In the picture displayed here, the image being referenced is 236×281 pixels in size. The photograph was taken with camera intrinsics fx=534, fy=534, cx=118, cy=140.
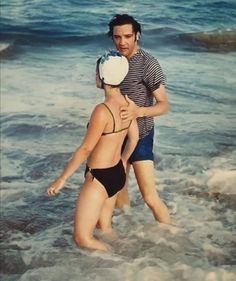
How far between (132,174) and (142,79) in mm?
2994

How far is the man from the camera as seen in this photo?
4578mm

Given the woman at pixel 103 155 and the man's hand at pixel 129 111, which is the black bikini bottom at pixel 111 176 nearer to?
the woman at pixel 103 155

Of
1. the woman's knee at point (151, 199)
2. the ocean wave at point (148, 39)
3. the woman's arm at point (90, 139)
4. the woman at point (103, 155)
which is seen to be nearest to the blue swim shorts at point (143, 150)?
the woman at point (103, 155)

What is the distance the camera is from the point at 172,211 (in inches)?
243

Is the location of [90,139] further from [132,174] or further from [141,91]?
[132,174]

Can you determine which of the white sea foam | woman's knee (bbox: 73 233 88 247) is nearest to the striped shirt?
woman's knee (bbox: 73 233 88 247)

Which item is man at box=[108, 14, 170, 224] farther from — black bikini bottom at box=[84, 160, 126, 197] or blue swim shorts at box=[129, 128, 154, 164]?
black bikini bottom at box=[84, 160, 126, 197]

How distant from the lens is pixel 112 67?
4215 millimetres

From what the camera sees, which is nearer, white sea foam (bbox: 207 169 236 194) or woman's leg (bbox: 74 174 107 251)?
woman's leg (bbox: 74 174 107 251)

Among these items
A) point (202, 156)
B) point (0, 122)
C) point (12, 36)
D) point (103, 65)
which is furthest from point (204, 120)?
point (12, 36)

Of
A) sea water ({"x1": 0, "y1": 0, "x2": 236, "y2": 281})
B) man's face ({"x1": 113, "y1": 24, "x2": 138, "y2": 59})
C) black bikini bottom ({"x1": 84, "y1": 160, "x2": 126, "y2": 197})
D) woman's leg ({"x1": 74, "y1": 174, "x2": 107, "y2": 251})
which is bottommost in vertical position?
sea water ({"x1": 0, "y1": 0, "x2": 236, "y2": 281})

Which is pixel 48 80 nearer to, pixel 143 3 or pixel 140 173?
pixel 140 173

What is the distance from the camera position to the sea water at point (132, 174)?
4.99 m

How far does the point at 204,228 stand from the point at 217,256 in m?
0.65
